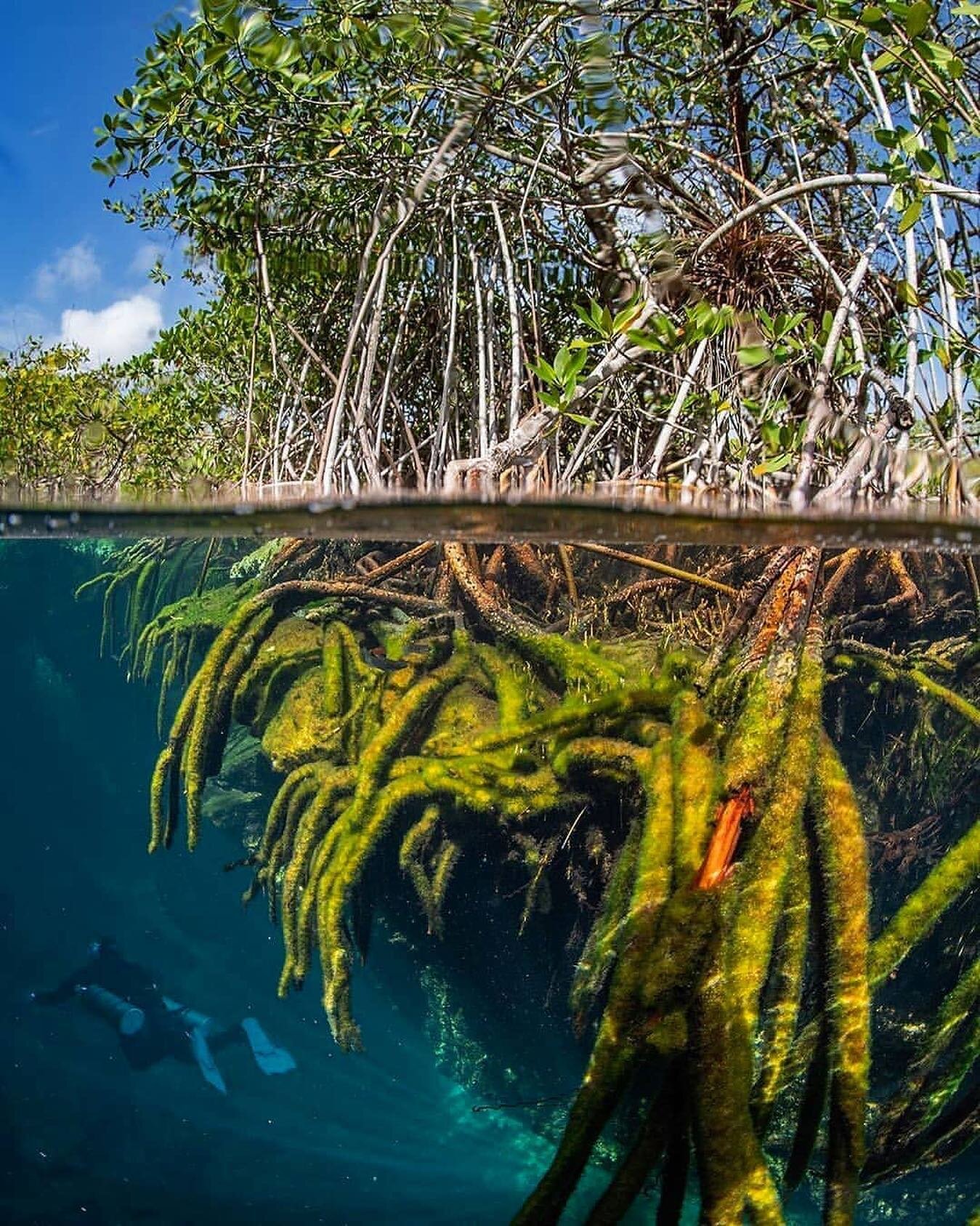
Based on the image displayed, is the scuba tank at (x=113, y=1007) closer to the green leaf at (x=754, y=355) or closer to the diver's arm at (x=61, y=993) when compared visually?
the diver's arm at (x=61, y=993)

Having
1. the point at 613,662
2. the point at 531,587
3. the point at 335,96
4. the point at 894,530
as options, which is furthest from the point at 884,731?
the point at 335,96

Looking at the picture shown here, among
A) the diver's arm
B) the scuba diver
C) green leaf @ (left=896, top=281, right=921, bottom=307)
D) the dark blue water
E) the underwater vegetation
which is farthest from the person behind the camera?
green leaf @ (left=896, top=281, right=921, bottom=307)

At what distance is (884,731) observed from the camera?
10.6 ft

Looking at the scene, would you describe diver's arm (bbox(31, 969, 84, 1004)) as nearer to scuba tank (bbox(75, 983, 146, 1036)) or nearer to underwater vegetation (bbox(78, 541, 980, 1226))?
scuba tank (bbox(75, 983, 146, 1036))

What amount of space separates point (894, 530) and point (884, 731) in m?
0.72

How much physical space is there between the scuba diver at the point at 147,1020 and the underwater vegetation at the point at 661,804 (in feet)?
0.99

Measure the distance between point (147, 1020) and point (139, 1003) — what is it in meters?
0.07

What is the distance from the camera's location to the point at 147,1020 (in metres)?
3.34

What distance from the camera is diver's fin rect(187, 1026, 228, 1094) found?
323 cm

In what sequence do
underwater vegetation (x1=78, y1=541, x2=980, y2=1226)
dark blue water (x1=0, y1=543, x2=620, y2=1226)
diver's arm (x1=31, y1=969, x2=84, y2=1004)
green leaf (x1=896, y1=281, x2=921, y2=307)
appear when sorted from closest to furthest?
underwater vegetation (x1=78, y1=541, x2=980, y2=1226) < dark blue water (x1=0, y1=543, x2=620, y2=1226) < diver's arm (x1=31, y1=969, x2=84, y2=1004) < green leaf (x1=896, y1=281, x2=921, y2=307)

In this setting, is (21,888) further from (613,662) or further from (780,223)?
(780,223)

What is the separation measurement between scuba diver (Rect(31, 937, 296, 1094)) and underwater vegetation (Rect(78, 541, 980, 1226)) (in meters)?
0.30

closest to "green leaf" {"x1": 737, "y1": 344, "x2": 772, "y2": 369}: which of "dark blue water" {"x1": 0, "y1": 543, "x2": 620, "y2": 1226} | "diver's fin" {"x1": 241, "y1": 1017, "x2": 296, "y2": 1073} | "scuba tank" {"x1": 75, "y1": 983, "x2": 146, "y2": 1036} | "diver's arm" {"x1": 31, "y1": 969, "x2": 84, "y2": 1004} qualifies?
"dark blue water" {"x1": 0, "y1": 543, "x2": 620, "y2": 1226}

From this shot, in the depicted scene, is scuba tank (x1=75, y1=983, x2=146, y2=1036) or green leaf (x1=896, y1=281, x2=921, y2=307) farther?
green leaf (x1=896, y1=281, x2=921, y2=307)
